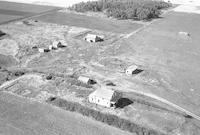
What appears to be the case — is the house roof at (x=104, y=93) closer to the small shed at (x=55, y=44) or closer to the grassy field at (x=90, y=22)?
the small shed at (x=55, y=44)

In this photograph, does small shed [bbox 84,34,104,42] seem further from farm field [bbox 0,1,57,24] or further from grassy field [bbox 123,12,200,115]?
farm field [bbox 0,1,57,24]

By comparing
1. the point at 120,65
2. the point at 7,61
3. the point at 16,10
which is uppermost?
the point at 16,10

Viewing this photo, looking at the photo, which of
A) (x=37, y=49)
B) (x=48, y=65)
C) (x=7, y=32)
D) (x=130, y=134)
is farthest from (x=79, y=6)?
(x=130, y=134)

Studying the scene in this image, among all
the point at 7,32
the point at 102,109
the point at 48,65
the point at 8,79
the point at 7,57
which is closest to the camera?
the point at 102,109

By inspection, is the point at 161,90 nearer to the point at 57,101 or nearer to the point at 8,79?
the point at 57,101

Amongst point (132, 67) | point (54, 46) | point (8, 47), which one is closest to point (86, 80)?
point (132, 67)

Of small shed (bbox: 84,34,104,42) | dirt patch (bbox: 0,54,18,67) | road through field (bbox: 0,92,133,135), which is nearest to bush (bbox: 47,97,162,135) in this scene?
road through field (bbox: 0,92,133,135)

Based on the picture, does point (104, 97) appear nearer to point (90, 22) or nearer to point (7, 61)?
point (7, 61)
